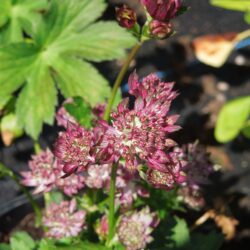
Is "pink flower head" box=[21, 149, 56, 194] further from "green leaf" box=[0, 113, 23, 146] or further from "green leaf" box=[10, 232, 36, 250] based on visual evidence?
"green leaf" box=[0, 113, 23, 146]

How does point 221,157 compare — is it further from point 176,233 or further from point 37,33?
point 37,33

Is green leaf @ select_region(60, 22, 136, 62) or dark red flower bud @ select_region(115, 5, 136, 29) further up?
dark red flower bud @ select_region(115, 5, 136, 29)

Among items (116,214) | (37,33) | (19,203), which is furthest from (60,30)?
(116,214)

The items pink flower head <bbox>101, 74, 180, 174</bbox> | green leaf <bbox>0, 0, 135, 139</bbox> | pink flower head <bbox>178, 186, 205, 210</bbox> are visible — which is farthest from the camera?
green leaf <bbox>0, 0, 135, 139</bbox>

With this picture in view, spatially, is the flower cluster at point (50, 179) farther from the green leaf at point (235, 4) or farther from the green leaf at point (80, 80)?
the green leaf at point (235, 4)

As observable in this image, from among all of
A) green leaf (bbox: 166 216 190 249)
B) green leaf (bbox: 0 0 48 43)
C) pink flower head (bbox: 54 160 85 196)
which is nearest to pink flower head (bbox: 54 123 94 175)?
pink flower head (bbox: 54 160 85 196)

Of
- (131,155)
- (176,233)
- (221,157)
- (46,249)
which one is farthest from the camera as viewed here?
(221,157)

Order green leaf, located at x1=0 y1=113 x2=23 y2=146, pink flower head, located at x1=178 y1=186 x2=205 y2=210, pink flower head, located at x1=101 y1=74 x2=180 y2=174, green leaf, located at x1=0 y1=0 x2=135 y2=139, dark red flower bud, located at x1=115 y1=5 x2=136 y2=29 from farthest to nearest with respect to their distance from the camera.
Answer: green leaf, located at x1=0 y1=113 x2=23 y2=146 < green leaf, located at x1=0 y1=0 x2=135 y2=139 < pink flower head, located at x1=178 y1=186 x2=205 y2=210 < dark red flower bud, located at x1=115 y1=5 x2=136 y2=29 < pink flower head, located at x1=101 y1=74 x2=180 y2=174

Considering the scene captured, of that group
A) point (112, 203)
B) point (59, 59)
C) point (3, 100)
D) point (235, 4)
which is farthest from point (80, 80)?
point (112, 203)
